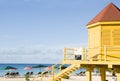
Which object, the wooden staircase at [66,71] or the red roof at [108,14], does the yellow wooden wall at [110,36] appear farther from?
the wooden staircase at [66,71]

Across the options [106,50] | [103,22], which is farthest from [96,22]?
[106,50]

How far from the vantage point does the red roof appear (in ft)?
83.4

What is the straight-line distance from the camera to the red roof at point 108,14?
25422mm

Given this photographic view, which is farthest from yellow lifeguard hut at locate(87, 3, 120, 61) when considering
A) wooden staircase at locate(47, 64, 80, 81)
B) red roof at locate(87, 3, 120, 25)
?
wooden staircase at locate(47, 64, 80, 81)

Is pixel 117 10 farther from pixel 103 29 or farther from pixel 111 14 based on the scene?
pixel 103 29

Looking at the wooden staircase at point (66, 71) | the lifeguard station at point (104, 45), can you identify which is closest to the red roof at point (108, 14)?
the lifeguard station at point (104, 45)

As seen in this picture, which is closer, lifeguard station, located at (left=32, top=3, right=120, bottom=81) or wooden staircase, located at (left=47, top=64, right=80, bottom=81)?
lifeguard station, located at (left=32, top=3, right=120, bottom=81)

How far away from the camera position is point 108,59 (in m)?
24.5

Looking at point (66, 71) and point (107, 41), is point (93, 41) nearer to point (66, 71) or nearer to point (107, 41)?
point (107, 41)

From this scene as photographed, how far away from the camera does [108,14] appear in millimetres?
25938

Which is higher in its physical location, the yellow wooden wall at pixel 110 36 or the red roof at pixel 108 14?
the red roof at pixel 108 14

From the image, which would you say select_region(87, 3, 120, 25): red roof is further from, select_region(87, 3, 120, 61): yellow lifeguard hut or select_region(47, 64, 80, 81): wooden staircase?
select_region(47, 64, 80, 81): wooden staircase

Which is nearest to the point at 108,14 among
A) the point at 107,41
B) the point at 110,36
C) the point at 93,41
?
the point at 110,36

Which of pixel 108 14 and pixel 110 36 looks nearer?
pixel 110 36
